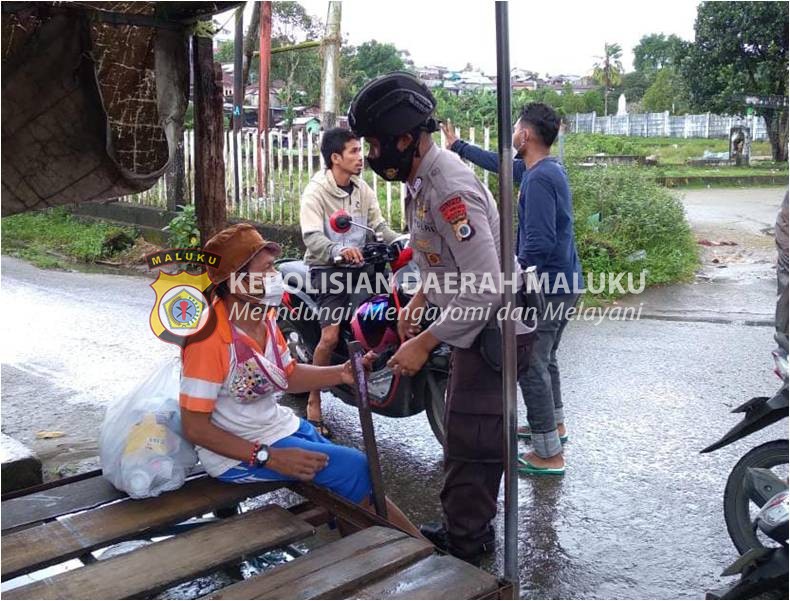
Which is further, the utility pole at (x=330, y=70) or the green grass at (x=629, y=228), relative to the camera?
the utility pole at (x=330, y=70)

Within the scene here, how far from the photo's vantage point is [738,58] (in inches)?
953

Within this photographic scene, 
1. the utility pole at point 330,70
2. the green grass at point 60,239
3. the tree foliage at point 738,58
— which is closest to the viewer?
the utility pole at point 330,70

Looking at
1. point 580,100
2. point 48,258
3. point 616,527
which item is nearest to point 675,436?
point 616,527

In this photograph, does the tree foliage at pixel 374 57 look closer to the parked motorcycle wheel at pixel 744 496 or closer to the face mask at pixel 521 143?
the face mask at pixel 521 143

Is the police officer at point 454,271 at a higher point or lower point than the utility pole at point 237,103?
lower

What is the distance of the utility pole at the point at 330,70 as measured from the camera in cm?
989

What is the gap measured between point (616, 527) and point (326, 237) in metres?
2.37

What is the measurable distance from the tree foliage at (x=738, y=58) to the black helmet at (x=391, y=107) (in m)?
22.6

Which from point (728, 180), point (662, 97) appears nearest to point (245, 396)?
point (728, 180)

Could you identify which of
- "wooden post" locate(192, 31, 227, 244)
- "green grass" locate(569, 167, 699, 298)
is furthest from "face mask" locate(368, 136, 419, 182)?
"green grass" locate(569, 167, 699, 298)

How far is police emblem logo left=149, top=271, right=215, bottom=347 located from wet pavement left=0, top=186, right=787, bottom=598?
4.45 ft

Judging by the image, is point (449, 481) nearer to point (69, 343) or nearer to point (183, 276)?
point (183, 276)

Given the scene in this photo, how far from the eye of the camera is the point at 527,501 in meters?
3.93

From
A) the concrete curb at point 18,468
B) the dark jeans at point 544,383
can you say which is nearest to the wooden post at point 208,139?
the concrete curb at point 18,468
